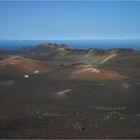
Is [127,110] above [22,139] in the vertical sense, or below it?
below

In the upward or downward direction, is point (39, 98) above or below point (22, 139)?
below

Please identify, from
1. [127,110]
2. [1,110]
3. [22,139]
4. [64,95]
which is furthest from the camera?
[64,95]

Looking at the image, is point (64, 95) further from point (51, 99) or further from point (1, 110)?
point (1, 110)

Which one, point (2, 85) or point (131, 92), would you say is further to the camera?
point (2, 85)

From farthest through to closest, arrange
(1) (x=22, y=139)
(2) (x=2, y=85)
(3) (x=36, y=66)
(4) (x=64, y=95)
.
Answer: (3) (x=36, y=66)
(2) (x=2, y=85)
(4) (x=64, y=95)
(1) (x=22, y=139)

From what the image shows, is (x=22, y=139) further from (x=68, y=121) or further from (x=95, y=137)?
(x=68, y=121)

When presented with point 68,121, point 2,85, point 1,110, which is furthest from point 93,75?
point 68,121

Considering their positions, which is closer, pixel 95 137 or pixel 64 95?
pixel 95 137

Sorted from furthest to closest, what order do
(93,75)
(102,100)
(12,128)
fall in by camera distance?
(93,75)
(102,100)
(12,128)

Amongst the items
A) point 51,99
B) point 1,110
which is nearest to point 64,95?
point 51,99
